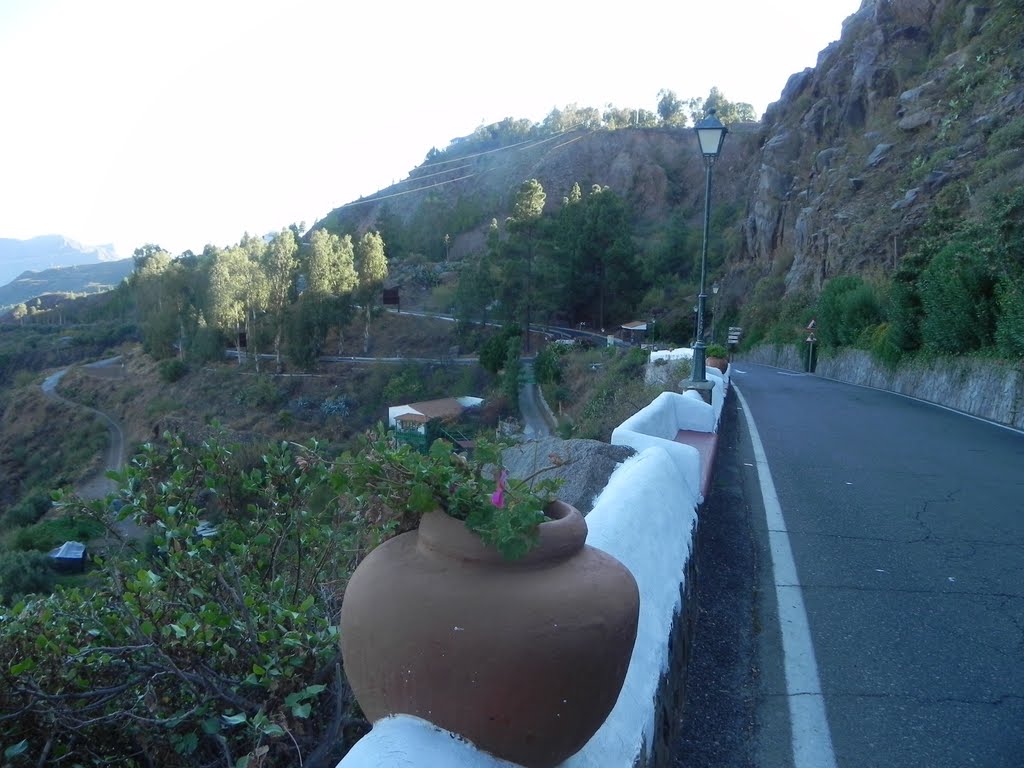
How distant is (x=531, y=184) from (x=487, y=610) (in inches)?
2248

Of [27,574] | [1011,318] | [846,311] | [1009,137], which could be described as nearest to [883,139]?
[846,311]

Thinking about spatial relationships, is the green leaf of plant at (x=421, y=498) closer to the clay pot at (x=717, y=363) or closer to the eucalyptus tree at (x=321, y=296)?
the clay pot at (x=717, y=363)

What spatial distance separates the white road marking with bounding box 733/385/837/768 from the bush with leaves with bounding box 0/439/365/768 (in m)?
1.85

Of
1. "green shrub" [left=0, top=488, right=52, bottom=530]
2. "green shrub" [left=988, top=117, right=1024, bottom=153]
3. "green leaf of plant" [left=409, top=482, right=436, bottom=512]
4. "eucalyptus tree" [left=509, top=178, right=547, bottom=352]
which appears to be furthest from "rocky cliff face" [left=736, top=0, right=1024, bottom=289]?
"green shrub" [left=0, top=488, right=52, bottom=530]

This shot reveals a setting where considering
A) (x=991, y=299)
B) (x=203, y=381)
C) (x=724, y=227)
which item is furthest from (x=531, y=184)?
(x=991, y=299)

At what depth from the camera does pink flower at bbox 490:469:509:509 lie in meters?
1.99

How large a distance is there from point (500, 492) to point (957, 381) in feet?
60.0

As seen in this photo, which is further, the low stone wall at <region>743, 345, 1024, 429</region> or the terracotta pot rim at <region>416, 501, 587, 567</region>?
the low stone wall at <region>743, 345, 1024, 429</region>

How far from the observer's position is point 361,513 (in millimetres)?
2771

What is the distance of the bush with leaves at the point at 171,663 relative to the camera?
8.41 feet

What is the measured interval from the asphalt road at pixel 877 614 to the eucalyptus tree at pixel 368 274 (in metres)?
50.2

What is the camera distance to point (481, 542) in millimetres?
1932

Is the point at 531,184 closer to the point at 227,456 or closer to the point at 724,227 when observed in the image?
the point at 724,227

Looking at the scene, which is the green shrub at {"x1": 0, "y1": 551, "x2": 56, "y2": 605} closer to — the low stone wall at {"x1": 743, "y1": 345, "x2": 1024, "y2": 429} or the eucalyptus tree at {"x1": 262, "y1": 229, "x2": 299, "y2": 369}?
the low stone wall at {"x1": 743, "y1": 345, "x2": 1024, "y2": 429}
